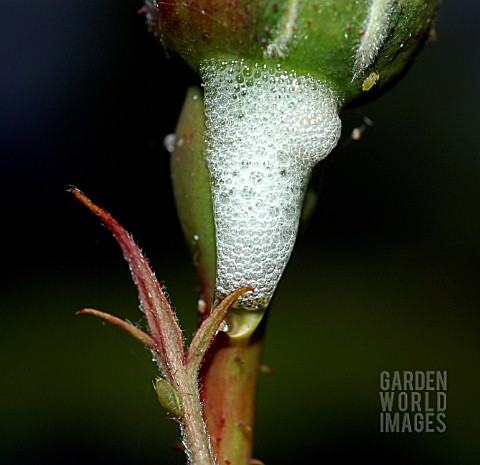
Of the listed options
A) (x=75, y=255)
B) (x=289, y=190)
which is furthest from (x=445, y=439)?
(x=289, y=190)

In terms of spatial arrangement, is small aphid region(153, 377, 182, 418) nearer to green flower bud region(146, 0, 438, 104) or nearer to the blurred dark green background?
green flower bud region(146, 0, 438, 104)

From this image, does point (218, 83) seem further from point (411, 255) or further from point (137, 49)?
point (137, 49)

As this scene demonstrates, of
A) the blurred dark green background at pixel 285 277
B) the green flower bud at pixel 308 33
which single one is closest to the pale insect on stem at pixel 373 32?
the green flower bud at pixel 308 33

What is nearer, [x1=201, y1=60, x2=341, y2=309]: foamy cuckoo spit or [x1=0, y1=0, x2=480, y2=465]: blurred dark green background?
[x1=201, y1=60, x2=341, y2=309]: foamy cuckoo spit

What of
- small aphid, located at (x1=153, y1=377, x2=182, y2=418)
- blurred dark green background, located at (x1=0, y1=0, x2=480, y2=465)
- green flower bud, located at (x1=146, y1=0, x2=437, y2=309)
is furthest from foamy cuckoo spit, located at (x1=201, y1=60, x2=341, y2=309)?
blurred dark green background, located at (x1=0, y1=0, x2=480, y2=465)

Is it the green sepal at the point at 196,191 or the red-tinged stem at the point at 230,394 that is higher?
the green sepal at the point at 196,191

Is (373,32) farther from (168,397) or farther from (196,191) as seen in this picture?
(168,397)

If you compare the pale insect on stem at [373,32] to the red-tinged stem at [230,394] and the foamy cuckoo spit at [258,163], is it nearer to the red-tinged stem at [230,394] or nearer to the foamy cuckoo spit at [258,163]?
the foamy cuckoo spit at [258,163]
